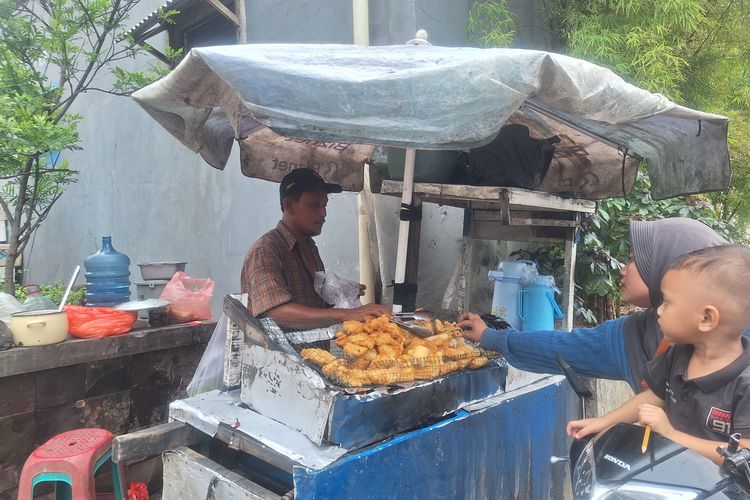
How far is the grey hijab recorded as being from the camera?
1.75 metres

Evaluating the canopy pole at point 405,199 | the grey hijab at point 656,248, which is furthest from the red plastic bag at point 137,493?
the grey hijab at point 656,248

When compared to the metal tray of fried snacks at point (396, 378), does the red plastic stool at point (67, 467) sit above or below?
below

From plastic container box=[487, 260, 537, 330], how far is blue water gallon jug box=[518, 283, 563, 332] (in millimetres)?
44

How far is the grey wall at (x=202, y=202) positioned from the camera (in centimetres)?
470

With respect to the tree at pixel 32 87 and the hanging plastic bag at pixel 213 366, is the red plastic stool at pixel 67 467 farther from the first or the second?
the tree at pixel 32 87

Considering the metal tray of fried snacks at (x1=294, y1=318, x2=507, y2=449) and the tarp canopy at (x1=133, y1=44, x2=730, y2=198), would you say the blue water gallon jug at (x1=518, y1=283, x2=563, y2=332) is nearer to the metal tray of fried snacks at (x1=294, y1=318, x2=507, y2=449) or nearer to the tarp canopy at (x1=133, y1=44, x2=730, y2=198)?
the metal tray of fried snacks at (x1=294, y1=318, x2=507, y2=449)

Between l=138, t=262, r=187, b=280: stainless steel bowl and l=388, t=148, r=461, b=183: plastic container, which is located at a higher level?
l=388, t=148, r=461, b=183: plastic container

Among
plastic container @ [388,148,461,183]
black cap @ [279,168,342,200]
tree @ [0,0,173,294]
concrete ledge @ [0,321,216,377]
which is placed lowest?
concrete ledge @ [0,321,216,377]

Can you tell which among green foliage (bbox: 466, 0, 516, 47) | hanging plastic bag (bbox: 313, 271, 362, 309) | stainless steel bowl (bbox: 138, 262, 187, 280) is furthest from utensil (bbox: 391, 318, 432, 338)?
stainless steel bowl (bbox: 138, 262, 187, 280)

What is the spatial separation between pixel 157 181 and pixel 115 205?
1.52m

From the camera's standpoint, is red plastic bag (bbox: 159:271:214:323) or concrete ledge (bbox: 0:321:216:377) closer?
concrete ledge (bbox: 0:321:216:377)

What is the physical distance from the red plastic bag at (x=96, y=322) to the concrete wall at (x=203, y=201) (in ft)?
6.63

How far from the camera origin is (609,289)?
4.77 meters

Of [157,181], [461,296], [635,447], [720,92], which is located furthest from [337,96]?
[157,181]
